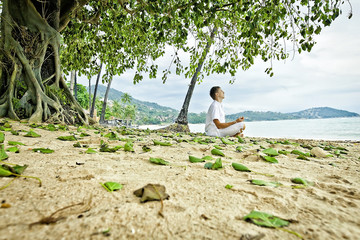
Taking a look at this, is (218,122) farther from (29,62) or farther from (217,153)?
(29,62)

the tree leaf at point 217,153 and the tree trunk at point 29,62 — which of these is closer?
the tree leaf at point 217,153

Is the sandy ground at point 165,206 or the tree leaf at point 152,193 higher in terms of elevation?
the tree leaf at point 152,193

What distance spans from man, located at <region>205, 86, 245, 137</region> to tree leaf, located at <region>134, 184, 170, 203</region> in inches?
187

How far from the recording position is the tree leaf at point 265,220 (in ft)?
2.67

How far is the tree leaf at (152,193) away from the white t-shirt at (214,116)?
4.82m

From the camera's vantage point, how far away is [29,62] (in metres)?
5.45

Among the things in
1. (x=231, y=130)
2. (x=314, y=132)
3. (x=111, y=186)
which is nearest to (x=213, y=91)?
(x=231, y=130)

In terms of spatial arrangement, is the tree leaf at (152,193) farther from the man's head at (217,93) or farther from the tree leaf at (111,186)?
the man's head at (217,93)

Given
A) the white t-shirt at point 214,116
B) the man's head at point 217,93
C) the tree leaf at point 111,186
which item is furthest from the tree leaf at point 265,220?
the man's head at point 217,93

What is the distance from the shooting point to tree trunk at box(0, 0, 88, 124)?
4957mm

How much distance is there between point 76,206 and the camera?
90 centimetres

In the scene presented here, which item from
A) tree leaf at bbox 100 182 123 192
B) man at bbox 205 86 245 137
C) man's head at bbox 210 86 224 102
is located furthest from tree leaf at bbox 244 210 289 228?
man's head at bbox 210 86 224 102

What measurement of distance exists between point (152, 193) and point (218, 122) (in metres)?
4.86

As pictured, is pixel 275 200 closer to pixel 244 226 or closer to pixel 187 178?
pixel 244 226
